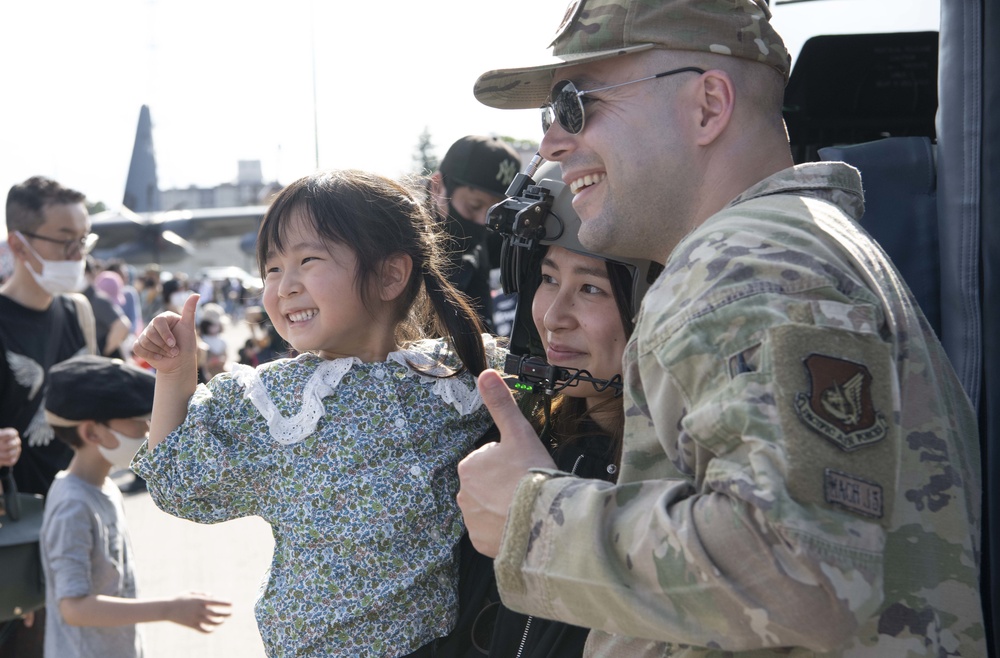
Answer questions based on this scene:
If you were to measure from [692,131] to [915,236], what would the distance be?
2.86 ft

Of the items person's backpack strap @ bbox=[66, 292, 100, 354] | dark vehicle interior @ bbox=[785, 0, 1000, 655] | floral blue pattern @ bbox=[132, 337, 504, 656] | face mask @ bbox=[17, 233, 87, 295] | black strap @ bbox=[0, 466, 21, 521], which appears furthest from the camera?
person's backpack strap @ bbox=[66, 292, 100, 354]

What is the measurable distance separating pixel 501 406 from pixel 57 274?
338 cm

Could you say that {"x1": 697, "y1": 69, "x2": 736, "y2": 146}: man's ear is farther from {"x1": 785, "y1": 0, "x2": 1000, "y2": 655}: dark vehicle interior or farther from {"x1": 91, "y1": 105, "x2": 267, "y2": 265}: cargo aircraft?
{"x1": 91, "y1": 105, "x2": 267, "y2": 265}: cargo aircraft

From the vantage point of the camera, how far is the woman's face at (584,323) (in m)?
2.20

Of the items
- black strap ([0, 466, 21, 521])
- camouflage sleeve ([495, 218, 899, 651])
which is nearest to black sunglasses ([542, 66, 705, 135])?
camouflage sleeve ([495, 218, 899, 651])

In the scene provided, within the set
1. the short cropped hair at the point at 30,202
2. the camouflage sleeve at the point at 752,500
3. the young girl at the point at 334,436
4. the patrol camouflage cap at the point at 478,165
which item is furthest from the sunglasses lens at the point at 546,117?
the short cropped hair at the point at 30,202

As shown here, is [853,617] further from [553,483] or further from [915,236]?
[915,236]

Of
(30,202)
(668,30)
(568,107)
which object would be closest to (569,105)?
(568,107)

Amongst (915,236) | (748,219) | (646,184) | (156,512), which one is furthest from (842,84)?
(156,512)

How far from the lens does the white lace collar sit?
2.11m

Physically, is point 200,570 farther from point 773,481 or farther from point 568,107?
point 773,481

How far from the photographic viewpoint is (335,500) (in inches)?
81.7

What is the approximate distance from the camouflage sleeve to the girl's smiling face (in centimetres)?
109

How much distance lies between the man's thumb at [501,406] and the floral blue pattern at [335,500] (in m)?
0.63
